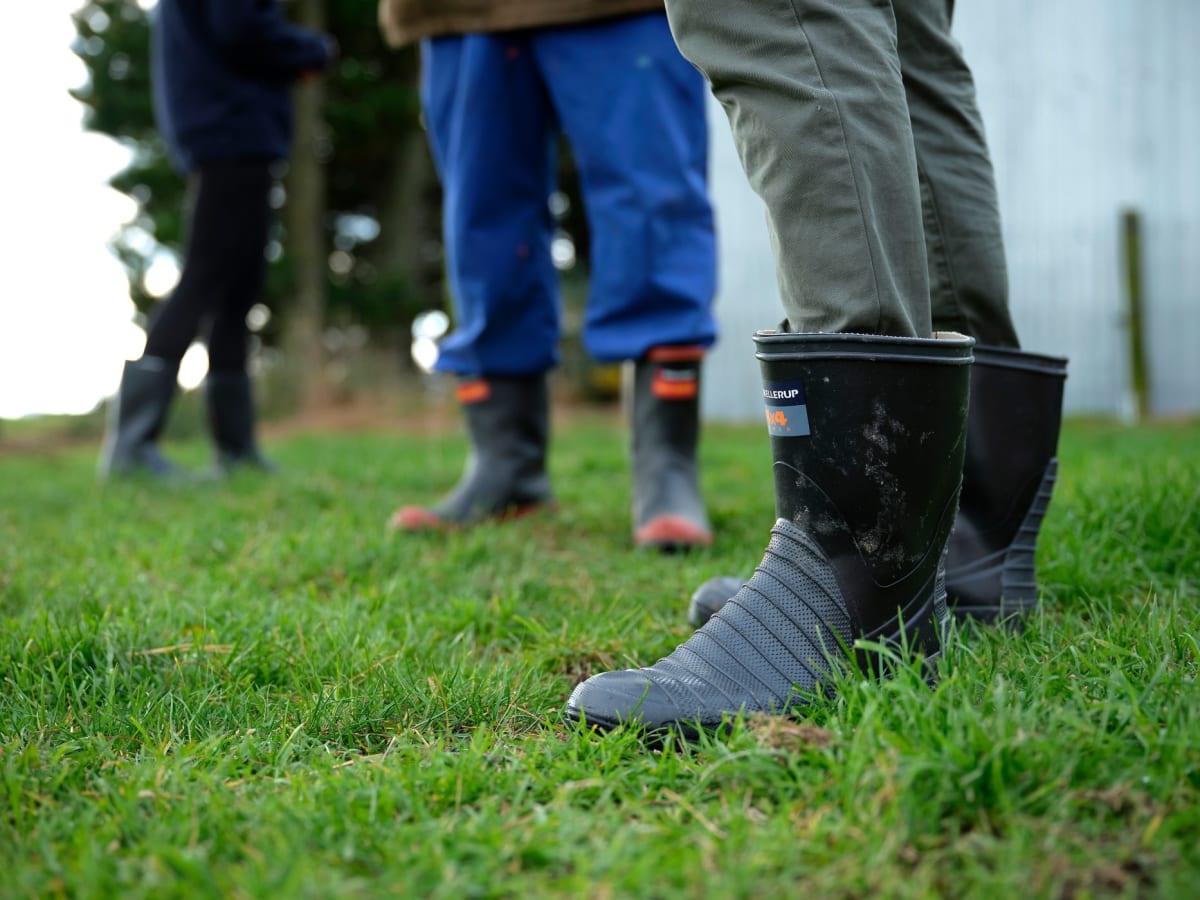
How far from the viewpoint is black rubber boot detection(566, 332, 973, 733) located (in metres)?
1.07

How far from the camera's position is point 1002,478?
54.3 inches

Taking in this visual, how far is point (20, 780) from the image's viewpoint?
919mm

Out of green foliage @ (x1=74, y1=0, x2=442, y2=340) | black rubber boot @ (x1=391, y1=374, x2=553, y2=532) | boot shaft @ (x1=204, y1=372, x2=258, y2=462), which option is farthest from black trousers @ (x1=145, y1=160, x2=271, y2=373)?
green foliage @ (x1=74, y1=0, x2=442, y2=340)

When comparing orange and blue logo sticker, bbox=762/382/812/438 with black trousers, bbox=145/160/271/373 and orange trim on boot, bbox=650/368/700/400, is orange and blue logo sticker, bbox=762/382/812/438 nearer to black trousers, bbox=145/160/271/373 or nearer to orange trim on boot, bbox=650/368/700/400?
orange trim on boot, bbox=650/368/700/400

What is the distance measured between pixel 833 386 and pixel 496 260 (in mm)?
1415

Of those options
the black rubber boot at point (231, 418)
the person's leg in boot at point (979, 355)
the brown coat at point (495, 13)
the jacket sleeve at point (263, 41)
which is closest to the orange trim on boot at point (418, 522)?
the person's leg in boot at point (979, 355)

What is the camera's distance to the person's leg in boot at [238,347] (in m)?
3.55

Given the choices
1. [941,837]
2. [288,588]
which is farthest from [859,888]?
[288,588]

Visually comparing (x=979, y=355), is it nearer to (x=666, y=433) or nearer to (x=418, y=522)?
(x=666, y=433)

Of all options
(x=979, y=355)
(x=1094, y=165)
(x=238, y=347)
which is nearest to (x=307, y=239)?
(x=238, y=347)

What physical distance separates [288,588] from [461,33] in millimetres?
1320

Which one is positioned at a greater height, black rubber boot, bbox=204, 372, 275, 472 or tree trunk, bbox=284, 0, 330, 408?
tree trunk, bbox=284, 0, 330, 408

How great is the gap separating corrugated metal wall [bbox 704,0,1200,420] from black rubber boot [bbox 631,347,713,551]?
16.0 feet

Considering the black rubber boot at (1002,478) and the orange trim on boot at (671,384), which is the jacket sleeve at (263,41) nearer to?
the orange trim on boot at (671,384)
